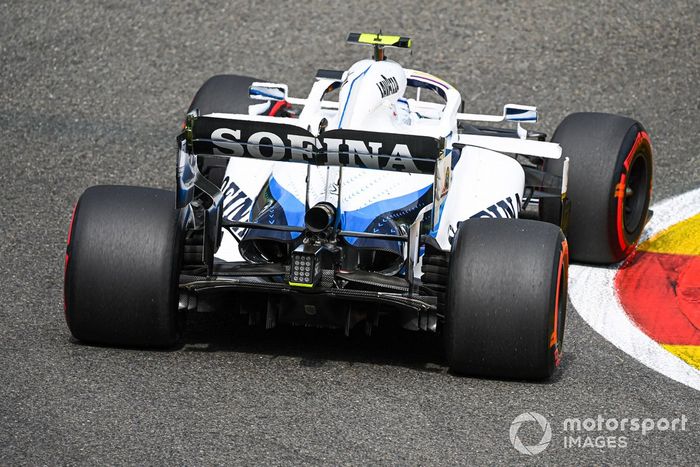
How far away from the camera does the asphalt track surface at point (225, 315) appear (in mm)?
6125

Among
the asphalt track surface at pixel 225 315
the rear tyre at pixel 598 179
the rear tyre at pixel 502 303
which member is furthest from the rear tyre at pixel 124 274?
the rear tyre at pixel 598 179

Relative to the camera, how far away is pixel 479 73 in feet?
44.3

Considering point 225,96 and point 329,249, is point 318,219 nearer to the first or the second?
point 329,249

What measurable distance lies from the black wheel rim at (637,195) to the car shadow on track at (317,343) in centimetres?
279

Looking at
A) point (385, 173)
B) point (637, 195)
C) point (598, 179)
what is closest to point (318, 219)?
point (385, 173)

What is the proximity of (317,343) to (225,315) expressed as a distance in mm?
779

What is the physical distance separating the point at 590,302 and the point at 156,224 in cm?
325

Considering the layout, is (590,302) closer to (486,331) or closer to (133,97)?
(486,331)

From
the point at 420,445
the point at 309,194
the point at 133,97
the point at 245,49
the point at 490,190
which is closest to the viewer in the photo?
the point at 420,445

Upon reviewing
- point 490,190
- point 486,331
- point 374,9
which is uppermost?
point 374,9

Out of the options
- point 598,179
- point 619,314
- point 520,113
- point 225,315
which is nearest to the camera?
point 225,315

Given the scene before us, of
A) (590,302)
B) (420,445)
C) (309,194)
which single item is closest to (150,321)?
(309,194)

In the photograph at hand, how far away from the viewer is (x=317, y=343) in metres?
7.50

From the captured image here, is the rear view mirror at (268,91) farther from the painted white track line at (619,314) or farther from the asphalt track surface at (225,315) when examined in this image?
the painted white track line at (619,314)
